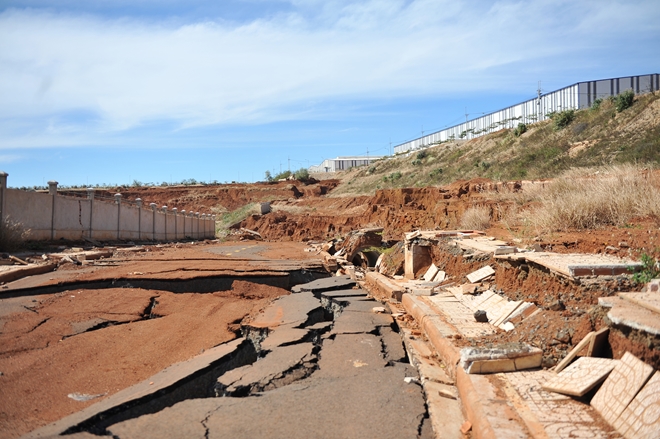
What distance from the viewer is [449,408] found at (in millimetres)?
4469

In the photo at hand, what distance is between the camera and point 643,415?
10.6 ft

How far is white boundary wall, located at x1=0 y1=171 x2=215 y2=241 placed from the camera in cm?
1706

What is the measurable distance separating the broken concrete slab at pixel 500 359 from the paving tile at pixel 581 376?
0.45 meters

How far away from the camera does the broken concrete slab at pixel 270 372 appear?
501 cm

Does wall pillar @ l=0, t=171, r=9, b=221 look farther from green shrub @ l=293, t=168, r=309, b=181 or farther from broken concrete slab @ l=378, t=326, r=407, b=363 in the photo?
green shrub @ l=293, t=168, r=309, b=181

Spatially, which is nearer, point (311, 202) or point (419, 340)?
Result: point (419, 340)

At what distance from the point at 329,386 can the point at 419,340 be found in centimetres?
220

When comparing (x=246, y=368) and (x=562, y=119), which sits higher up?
(x=562, y=119)

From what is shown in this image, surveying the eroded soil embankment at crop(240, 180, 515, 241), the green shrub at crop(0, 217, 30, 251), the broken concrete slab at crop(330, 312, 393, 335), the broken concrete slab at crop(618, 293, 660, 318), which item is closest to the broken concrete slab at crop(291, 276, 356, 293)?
the broken concrete slab at crop(330, 312, 393, 335)

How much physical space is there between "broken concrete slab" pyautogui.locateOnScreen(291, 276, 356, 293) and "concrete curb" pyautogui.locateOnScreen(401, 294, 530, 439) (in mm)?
5329

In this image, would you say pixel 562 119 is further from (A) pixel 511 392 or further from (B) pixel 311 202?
(A) pixel 511 392

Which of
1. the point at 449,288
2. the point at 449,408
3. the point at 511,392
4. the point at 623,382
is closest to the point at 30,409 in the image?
the point at 449,408

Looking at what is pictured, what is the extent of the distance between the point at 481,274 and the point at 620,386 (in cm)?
538

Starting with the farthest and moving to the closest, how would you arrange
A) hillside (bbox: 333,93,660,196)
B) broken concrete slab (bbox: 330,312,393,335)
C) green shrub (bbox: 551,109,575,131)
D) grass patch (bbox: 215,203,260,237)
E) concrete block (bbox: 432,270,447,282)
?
grass patch (bbox: 215,203,260,237)
green shrub (bbox: 551,109,575,131)
hillside (bbox: 333,93,660,196)
concrete block (bbox: 432,270,447,282)
broken concrete slab (bbox: 330,312,393,335)
